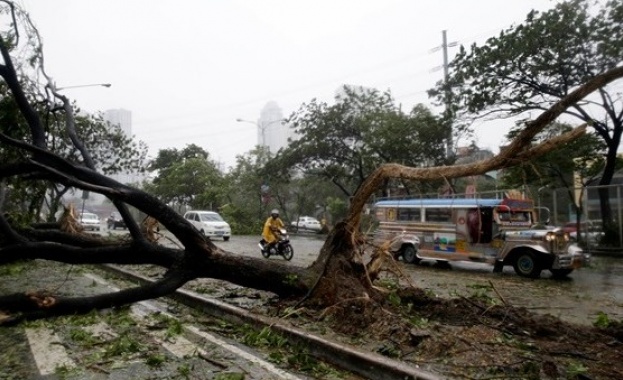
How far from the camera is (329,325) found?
19.4 ft

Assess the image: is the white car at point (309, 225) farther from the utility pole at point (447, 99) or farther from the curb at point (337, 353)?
the curb at point (337, 353)

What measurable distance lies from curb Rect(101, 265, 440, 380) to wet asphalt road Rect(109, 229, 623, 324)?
2056mm

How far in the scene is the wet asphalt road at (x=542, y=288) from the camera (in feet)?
25.8

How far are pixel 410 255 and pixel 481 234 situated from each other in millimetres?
2984

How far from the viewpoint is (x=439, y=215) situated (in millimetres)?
13859

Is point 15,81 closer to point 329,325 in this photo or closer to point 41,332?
point 41,332

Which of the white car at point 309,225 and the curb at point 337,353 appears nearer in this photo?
the curb at point 337,353

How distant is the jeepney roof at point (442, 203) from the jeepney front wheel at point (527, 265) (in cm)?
156

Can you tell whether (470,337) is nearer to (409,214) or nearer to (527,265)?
(527,265)

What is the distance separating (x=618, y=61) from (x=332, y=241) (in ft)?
50.1

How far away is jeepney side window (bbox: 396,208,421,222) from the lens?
1455 cm

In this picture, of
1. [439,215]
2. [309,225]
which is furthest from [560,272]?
[309,225]

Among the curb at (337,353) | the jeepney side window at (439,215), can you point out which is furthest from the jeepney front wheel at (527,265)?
the curb at (337,353)

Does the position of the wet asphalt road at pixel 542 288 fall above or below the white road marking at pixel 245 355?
above
